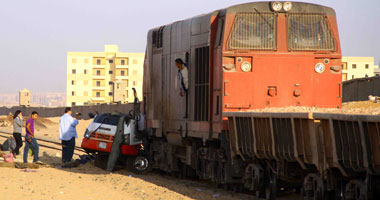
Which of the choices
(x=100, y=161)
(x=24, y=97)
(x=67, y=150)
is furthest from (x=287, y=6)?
(x=24, y=97)

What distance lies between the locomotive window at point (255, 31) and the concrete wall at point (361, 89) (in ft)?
64.4

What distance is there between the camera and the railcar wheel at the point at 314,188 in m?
11.8

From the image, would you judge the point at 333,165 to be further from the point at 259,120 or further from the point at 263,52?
the point at 263,52

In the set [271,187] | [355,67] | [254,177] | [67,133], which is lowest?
[271,187]

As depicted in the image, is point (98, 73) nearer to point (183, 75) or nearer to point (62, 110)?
point (62, 110)

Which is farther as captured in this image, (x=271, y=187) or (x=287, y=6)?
(x=287, y=6)

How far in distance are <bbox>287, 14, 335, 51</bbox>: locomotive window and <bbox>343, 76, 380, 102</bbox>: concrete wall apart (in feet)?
63.0

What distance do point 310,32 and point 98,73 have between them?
466 ft

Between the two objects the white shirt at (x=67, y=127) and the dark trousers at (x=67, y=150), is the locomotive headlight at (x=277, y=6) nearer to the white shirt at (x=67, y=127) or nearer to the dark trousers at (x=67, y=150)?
the white shirt at (x=67, y=127)

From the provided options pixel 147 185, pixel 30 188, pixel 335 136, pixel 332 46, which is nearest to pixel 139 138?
pixel 147 185

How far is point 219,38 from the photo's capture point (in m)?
16.1

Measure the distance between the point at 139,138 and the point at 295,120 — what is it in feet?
31.5

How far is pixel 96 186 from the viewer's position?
16.6 meters

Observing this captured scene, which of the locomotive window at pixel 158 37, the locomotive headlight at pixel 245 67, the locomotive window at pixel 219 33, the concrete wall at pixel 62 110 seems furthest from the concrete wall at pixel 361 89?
the concrete wall at pixel 62 110
